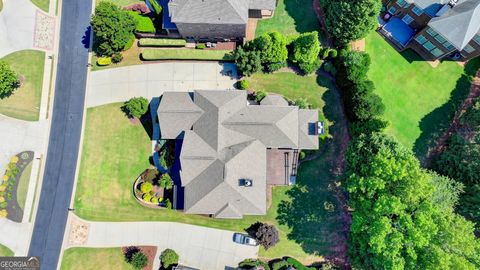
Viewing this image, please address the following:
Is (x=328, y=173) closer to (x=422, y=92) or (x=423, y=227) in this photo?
(x=423, y=227)

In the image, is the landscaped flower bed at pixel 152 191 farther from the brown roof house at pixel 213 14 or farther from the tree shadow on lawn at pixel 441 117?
the tree shadow on lawn at pixel 441 117

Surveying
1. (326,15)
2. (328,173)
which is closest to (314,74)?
(326,15)

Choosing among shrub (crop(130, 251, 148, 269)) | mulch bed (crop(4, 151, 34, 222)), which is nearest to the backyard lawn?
shrub (crop(130, 251, 148, 269))

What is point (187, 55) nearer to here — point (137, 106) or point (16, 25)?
point (137, 106)

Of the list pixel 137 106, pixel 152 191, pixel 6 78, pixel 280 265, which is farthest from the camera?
pixel 152 191

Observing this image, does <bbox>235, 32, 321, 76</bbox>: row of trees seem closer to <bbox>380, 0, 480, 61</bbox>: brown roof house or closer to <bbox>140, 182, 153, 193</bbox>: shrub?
<bbox>380, 0, 480, 61</bbox>: brown roof house

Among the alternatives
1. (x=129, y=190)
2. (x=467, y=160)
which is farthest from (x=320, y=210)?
(x=129, y=190)
